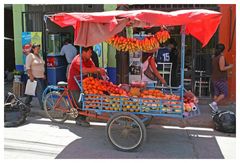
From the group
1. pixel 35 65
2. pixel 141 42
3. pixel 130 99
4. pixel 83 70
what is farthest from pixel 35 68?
pixel 130 99

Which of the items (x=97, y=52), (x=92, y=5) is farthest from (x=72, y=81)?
(x=92, y=5)

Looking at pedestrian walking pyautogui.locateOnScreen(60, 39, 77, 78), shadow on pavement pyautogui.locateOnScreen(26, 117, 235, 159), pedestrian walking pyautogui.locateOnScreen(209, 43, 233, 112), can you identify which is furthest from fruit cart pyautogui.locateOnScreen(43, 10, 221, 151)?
pedestrian walking pyautogui.locateOnScreen(60, 39, 77, 78)

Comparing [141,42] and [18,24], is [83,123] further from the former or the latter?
[18,24]

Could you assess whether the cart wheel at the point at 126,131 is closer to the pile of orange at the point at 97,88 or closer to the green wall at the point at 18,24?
the pile of orange at the point at 97,88

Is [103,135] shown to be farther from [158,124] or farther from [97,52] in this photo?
[97,52]

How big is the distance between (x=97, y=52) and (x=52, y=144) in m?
3.91

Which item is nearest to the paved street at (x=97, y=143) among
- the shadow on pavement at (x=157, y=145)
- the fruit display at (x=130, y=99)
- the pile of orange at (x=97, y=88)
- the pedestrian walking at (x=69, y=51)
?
the shadow on pavement at (x=157, y=145)

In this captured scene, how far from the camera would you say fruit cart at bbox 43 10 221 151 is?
16.1ft

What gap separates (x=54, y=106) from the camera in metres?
6.92

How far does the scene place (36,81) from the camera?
25.9 feet

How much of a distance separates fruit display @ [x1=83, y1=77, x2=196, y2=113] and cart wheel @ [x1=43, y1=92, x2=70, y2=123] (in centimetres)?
132

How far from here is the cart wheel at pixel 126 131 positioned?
17.2 ft

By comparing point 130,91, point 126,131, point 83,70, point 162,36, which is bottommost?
point 126,131

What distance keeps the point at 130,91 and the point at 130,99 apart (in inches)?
10.8
